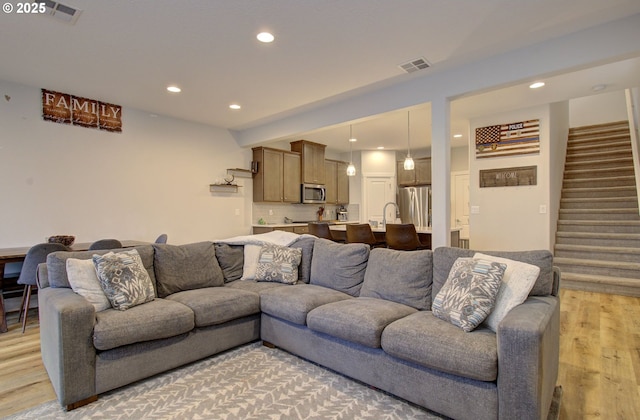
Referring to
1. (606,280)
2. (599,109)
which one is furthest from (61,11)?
(599,109)

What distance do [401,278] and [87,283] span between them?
7.54ft

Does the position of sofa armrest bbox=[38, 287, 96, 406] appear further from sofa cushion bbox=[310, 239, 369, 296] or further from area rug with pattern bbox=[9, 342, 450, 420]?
sofa cushion bbox=[310, 239, 369, 296]

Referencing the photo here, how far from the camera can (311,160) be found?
7398 mm

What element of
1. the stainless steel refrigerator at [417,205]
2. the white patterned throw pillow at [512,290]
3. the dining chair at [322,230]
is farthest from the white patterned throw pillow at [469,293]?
the stainless steel refrigerator at [417,205]

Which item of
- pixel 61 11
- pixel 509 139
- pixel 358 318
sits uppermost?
pixel 61 11

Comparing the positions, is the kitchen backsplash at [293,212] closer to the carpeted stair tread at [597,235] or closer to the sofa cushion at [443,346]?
the carpeted stair tread at [597,235]

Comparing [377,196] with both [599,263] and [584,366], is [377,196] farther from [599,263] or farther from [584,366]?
[584,366]

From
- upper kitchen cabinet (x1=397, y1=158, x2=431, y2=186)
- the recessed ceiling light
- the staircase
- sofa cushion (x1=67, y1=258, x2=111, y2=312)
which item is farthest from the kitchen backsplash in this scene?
the staircase

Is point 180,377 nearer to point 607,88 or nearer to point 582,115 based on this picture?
point 607,88

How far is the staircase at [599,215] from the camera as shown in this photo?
473cm

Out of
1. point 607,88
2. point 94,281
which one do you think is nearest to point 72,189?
point 94,281

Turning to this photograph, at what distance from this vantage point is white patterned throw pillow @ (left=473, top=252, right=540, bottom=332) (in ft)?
6.43

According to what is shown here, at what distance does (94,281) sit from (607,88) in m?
5.88

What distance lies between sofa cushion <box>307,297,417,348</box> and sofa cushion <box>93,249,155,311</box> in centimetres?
128
